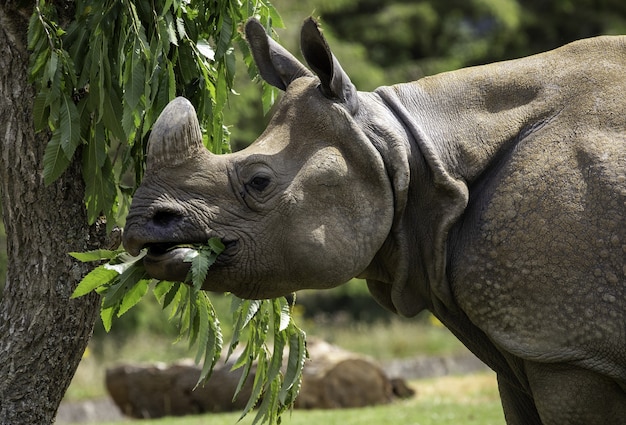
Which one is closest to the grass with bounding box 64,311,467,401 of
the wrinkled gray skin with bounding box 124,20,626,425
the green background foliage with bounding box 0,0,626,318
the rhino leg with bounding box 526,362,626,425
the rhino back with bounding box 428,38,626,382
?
the green background foliage with bounding box 0,0,626,318

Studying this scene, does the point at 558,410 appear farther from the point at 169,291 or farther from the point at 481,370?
the point at 481,370

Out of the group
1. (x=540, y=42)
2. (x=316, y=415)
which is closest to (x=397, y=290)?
(x=316, y=415)

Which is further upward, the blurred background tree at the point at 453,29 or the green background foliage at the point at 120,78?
the green background foliage at the point at 120,78

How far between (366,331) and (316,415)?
796 centimetres

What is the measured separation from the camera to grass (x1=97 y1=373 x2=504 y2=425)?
382 inches

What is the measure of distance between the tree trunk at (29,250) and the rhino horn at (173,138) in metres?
1.45

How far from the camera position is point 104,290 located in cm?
480

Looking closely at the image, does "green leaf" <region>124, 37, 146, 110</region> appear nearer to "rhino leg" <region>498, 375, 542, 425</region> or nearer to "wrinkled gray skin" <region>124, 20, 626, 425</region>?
"wrinkled gray skin" <region>124, 20, 626, 425</region>

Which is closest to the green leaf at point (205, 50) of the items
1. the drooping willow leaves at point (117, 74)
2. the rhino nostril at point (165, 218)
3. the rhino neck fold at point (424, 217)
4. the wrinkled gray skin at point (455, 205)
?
the drooping willow leaves at point (117, 74)

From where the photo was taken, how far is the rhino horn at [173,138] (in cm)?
444

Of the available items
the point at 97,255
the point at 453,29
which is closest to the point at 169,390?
the point at 97,255

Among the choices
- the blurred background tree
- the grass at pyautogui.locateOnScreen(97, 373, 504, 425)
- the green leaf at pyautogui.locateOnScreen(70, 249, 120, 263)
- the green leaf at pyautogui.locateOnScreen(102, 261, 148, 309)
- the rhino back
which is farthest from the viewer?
the blurred background tree

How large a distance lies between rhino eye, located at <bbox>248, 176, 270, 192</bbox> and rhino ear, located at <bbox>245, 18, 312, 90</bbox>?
0.62 metres

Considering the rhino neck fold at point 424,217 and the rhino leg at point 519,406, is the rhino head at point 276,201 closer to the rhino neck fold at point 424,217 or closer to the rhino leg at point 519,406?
the rhino neck fold at point 424,217
